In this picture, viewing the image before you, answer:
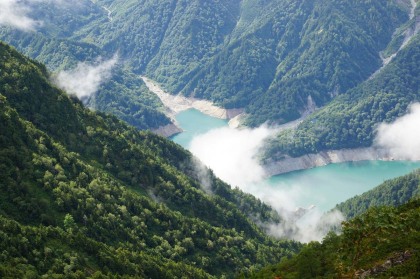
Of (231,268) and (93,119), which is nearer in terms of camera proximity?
(231,268)

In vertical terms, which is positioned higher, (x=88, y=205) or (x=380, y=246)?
(x=88, y=205)

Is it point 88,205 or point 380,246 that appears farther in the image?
point 88,205

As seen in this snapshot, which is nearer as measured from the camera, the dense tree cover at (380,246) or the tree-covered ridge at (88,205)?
the dense tree cover at (380,246)

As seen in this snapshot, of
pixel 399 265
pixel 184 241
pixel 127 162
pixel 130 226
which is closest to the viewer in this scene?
pixel 399 265

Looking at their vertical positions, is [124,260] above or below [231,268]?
below

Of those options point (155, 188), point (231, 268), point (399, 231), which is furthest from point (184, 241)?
point (399, 231)

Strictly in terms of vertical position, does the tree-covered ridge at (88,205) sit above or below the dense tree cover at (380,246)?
above

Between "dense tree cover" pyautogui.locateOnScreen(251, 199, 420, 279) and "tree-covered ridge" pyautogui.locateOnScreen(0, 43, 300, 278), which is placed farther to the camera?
"tree-covered ridge" pyautogui.locateOnScreen(0, 43, 300, 278)

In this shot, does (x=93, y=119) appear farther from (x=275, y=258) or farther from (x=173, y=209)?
(x=275, y=258)
